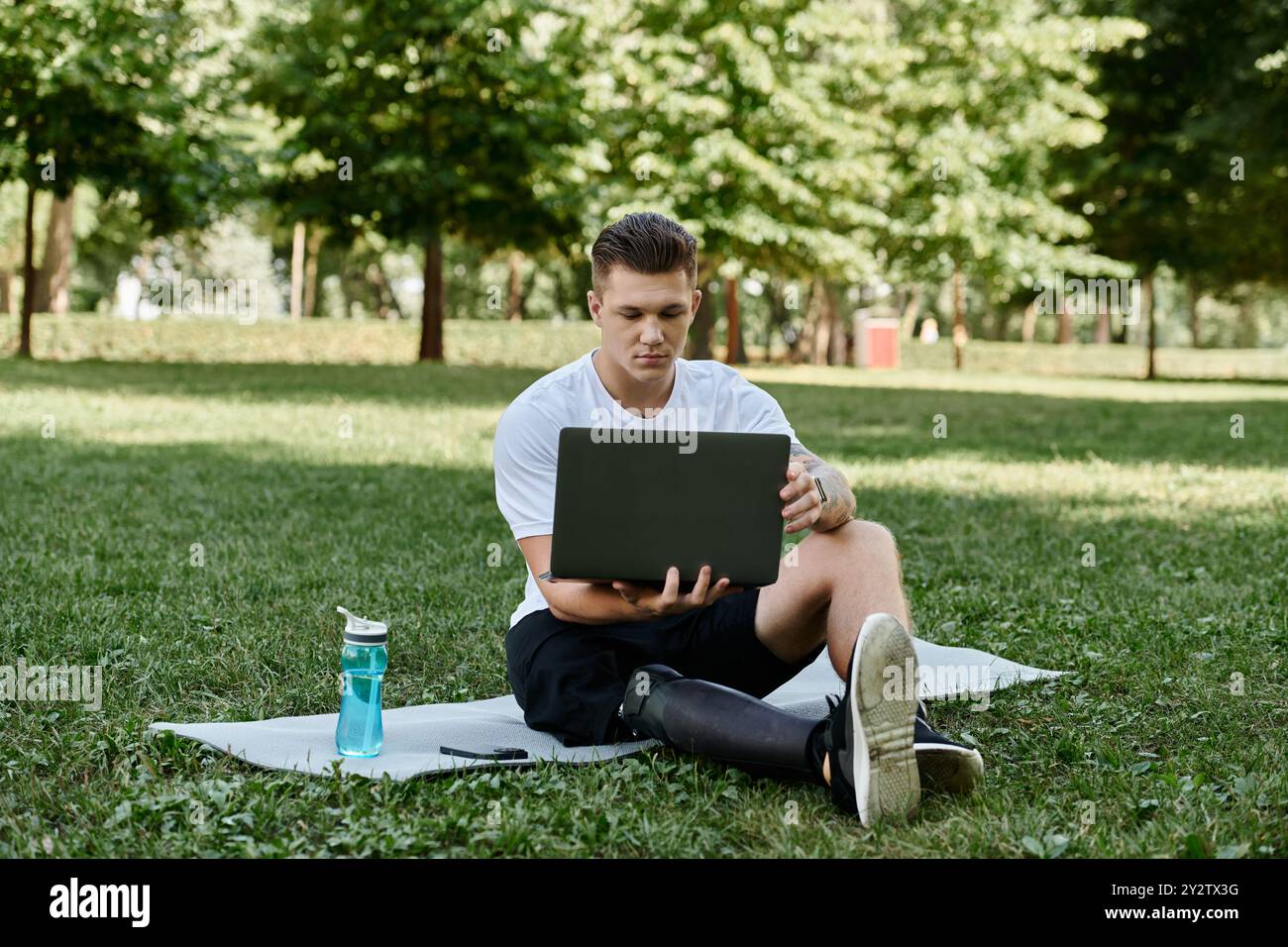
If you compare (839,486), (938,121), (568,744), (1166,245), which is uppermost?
(938,121)

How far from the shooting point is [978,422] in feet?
52.1

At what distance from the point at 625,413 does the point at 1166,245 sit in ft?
97.1

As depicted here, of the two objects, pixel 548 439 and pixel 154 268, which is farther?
pixel 154 268

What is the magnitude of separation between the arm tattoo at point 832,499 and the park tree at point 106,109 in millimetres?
18407

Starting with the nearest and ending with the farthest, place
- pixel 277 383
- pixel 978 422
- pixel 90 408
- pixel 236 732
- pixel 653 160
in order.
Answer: pixel 236 732, pixel 90 408, pixel 978 422, pixel 277 383, pixel 653 160

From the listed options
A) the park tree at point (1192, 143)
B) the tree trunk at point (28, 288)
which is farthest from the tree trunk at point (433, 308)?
the park tree at point (1192, 143)

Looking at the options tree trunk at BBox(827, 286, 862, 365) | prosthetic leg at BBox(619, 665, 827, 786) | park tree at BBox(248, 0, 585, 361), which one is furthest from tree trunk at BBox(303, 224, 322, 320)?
prosthetic leg at BBox(619, 665, 827, 786)

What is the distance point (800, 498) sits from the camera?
11.1 feet

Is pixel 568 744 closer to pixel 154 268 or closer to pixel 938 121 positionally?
pixel 938 121

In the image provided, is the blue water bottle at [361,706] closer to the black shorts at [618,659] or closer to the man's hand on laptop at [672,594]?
the black shorts at [618,659]

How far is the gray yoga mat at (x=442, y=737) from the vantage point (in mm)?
3523

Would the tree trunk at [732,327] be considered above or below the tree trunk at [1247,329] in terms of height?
below
